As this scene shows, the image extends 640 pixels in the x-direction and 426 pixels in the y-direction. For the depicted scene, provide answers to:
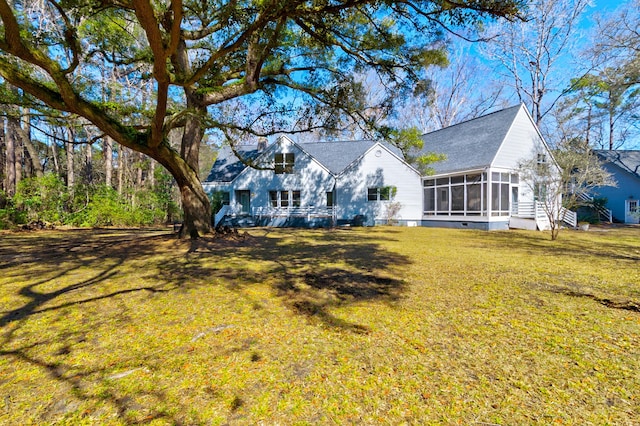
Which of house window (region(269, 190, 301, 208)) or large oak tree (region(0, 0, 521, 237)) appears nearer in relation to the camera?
large oak tree (region(0, 0, 521, 237))

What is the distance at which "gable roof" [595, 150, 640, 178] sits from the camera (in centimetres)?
2210

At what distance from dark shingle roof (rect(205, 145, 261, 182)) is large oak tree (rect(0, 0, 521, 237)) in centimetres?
925

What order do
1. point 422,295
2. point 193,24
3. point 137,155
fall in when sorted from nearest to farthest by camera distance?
point 422,295
point 193,24
point 137,155

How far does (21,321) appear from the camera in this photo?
333cm

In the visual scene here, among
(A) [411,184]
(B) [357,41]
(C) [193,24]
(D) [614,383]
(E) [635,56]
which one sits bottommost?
(D) [614,383]

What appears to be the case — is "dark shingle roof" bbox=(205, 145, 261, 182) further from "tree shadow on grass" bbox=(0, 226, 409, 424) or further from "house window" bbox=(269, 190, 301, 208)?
"tree shadow on grass" bbox=(0, 226, 409, 424)

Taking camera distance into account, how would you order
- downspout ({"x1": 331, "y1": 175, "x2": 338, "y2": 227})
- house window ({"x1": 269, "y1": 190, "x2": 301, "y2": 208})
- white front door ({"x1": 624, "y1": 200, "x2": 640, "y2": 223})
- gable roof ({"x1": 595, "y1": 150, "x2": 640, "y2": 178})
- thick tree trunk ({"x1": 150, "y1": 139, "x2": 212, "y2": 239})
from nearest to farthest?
1. thick tree trunk ({"x1": 150, "y1": 139, "x2": 212, "y2": 239})
2. downspout ({"x1": 331, "y1": 175, "x2": 338, "y2": 227})
3. house window ({"x1": 269, "y1": 190, "x2": 301, "y2": 208})
4. white front door ({"x1": 624, "y1": 200, "x2": 640, "y2": 223})
5. gable roof ({"x1": 595, "y1": 150, "x2": 640, "y2": 178})

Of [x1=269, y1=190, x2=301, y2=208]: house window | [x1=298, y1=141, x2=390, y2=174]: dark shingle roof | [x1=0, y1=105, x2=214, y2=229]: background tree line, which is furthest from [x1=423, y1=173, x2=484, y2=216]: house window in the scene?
[x1=0, y1=105, x2=214, y2=229]: background tree line

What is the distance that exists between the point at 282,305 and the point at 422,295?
2.14m

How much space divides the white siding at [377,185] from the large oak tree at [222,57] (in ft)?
32.9

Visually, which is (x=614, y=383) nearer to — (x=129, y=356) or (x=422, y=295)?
(x=422, y=295)

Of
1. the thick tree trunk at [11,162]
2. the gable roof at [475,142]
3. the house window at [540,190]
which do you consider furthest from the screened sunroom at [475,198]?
the thick tree trunk at [11,162]

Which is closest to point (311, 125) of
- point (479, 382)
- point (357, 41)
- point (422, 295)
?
point (357, 41)

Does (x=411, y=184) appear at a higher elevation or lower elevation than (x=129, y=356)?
higher
